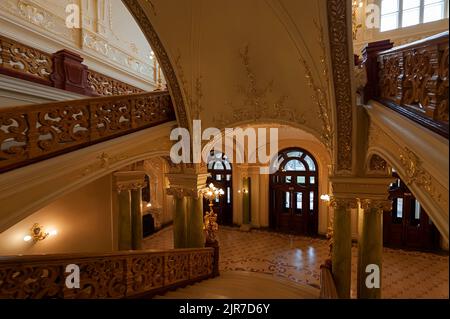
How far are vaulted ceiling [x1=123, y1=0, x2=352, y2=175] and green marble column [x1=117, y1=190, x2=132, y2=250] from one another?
285cm

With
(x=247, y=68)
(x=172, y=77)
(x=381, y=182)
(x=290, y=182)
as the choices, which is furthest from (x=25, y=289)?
(x=290, y=182)

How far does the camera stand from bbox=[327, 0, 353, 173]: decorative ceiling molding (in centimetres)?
308

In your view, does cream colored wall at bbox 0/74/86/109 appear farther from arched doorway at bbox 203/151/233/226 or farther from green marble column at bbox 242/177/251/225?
arched doorway at bbox 203/151/233/226

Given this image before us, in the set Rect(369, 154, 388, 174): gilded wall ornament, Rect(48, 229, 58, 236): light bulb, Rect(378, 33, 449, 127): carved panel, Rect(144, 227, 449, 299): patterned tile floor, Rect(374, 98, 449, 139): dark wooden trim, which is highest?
Rect(378, 33, 449, 127): carved panel

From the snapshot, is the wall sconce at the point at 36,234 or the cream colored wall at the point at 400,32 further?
the cream colored wall at the point at 400,32

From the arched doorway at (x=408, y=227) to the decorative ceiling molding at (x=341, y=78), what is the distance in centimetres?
622

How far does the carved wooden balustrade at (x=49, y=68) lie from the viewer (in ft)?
12.1

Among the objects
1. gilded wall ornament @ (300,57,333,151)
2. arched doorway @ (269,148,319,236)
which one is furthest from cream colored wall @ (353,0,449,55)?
gilded wall ornament @ (300,57,333,151)

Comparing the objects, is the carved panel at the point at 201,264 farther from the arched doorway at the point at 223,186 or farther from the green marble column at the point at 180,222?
the arched doorway at the point at 223,186

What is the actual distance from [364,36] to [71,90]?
9685 mm

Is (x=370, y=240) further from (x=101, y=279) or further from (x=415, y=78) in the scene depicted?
(x=101, y=279)

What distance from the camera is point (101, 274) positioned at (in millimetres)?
3207

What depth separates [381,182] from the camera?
12.9 feet

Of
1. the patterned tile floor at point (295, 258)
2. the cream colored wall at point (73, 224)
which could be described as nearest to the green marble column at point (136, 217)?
the cream colored wall at point (73, 224)
